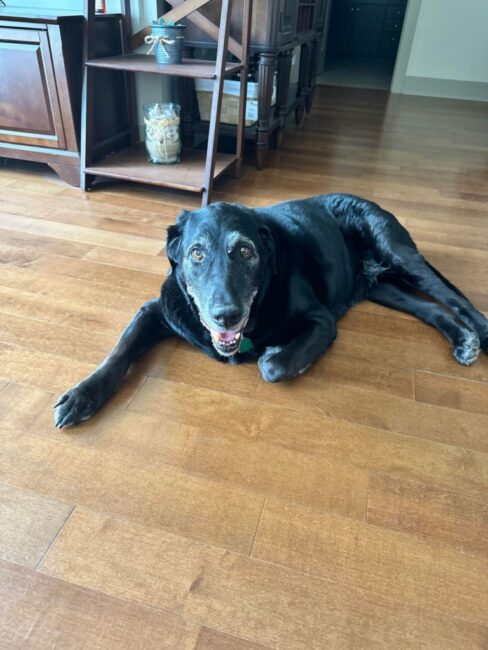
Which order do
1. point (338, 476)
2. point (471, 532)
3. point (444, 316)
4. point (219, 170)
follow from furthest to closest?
point (219, 170)
point (444, 316)
point (338, 476)
point (471, 532)

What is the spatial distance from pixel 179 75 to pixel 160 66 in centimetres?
20

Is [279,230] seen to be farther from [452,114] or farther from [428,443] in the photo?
[452,114]

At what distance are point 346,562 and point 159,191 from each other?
8.54 ft

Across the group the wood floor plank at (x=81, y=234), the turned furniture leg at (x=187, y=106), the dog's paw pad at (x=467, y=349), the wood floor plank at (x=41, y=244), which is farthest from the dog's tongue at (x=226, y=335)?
the turned furniture leg at (x=187, y=106)

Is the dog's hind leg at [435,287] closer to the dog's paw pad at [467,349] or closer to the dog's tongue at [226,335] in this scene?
the dog's paw pad at [467,349]

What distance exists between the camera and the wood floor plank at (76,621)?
38.1 inches

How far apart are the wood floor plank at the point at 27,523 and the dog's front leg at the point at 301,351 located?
2.41ft

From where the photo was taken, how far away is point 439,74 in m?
6.48

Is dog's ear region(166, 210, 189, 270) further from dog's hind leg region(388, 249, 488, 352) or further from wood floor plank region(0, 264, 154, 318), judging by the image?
dog's hind leg region(388, 249, 488, 352)

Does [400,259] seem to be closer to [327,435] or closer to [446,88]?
[327,435]

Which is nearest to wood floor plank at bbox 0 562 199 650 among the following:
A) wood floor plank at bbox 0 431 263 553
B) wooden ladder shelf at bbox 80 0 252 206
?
wood floor plank at bbox 0 431 263 553

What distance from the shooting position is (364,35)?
9430 mm

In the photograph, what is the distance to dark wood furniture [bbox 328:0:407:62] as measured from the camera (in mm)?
9016

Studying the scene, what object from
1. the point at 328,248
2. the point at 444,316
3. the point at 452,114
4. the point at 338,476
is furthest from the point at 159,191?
the point at 452,114
